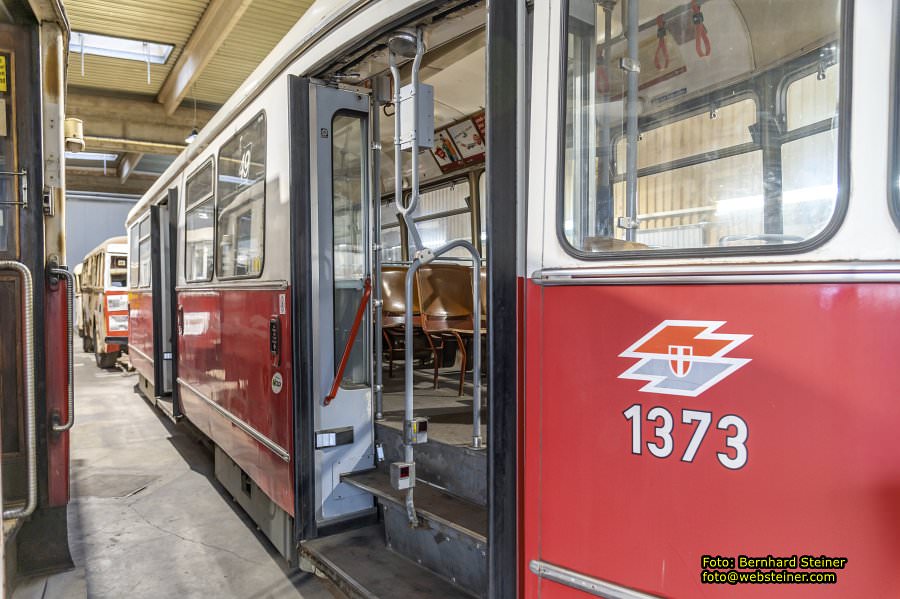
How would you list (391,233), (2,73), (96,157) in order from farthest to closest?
(96,157), (391,233), (2,73)

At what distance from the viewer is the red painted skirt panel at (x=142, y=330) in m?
7.10

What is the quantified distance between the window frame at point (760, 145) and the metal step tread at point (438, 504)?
1.12m

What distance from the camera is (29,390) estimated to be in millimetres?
2594

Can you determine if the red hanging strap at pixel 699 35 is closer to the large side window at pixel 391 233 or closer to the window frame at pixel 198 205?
the window frame at pixel 198 205

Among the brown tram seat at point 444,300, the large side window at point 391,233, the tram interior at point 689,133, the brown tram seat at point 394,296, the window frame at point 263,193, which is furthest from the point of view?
the large side window at point 391,233

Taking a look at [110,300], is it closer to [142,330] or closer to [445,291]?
[142,330]

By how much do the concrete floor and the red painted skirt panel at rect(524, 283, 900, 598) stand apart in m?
1.84

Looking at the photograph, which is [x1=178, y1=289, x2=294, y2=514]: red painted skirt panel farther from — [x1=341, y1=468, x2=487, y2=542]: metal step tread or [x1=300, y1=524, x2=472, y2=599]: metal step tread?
[x1=341, y1=468, x2=487, y2=542]: metal step tread

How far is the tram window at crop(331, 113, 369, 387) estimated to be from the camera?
3021 millimetres

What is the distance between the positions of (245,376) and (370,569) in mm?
1479

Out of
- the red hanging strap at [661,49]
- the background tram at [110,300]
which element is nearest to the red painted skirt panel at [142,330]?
the background tram at [110,300]

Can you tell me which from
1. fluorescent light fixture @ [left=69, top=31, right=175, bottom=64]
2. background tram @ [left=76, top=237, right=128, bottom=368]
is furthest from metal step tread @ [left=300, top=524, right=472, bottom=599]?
background tram @ [left=76, top=237, right=128, bottom=368]

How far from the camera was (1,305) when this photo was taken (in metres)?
2.76

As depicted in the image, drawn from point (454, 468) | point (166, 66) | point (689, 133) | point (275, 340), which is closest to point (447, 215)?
point (275, 340)
